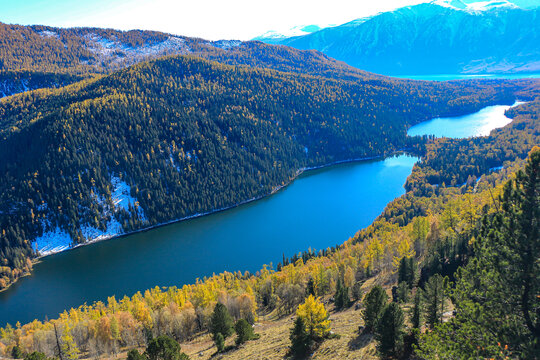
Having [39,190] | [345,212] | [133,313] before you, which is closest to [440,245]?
[133,313]

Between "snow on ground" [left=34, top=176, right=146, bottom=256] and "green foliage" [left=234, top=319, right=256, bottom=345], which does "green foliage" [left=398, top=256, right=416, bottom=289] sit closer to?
"green foliage" [left=234, top=319, right=256, bottom=345]

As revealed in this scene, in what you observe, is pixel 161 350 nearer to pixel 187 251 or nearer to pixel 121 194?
pixel 187 251

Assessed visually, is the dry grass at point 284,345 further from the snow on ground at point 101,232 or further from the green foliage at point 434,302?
the snow on ground at point 101,232

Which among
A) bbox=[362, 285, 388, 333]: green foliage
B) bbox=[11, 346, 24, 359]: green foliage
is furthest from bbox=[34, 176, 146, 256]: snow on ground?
bbox=[362, 285, 388, 333]: green foliage

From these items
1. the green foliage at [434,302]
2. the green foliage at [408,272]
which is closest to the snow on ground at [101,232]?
the green foliage at [408,272]

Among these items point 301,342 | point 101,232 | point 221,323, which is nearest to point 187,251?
point 101,232

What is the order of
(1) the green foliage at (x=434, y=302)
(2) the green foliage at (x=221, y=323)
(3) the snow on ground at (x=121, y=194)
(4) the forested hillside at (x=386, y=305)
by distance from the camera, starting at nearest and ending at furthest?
(4) the forested hillside at (x=386, y=305) → (1) the green foliage at (x=434, y=302) → (2) the green foliage at (x=221, y=323) → (3) the snow on ground at (x=121, y=194)
